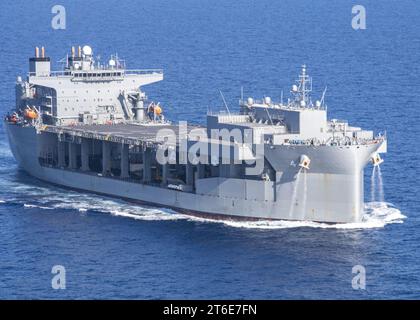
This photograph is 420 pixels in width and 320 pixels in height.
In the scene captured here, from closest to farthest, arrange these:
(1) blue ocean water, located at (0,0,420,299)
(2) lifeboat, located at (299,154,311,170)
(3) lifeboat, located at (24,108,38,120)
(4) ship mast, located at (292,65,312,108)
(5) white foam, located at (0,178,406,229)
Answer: (1) blue ocean water, located at (0,0,420,299)
(2) lifeboat, located at (299,154,311,170)
(5) white foam, located at (0,178,406,229)
(4) ship mast, located at (292,65,312,108)
(3) lifeboat, located at (24,108,38,120)

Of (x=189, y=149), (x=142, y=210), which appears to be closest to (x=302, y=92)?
(x=189, y=149)

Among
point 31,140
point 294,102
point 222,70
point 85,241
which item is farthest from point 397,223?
point 222,70

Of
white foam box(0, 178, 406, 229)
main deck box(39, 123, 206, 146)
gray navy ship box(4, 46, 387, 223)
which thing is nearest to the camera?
gray navy ship box(4, 46, 387, 223)

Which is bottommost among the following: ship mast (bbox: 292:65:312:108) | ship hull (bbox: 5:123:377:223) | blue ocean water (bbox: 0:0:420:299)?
blue ocean water (bbox: 0:0:420:299)

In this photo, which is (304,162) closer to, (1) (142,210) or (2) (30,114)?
(1) (142,210)

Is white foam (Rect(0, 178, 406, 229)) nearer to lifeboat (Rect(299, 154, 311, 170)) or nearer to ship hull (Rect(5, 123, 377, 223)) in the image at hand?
ship hull (Rect(5, 123, 377, 223))

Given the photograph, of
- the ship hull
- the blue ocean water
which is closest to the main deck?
the ship hull

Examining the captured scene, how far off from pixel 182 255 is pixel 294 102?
1674 cm

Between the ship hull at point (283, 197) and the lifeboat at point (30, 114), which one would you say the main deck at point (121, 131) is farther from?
the ship hull at point (283, 197)

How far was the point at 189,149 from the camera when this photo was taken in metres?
89.2

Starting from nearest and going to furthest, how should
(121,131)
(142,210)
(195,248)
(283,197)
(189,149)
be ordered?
(195,248) → (283,197) → (189,149) → (142,210) → (121,131)

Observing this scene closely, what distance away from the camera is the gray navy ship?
84188 millimetres

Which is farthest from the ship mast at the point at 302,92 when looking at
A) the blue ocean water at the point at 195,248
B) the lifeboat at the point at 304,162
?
the blue ocean water at the point at 195,248
